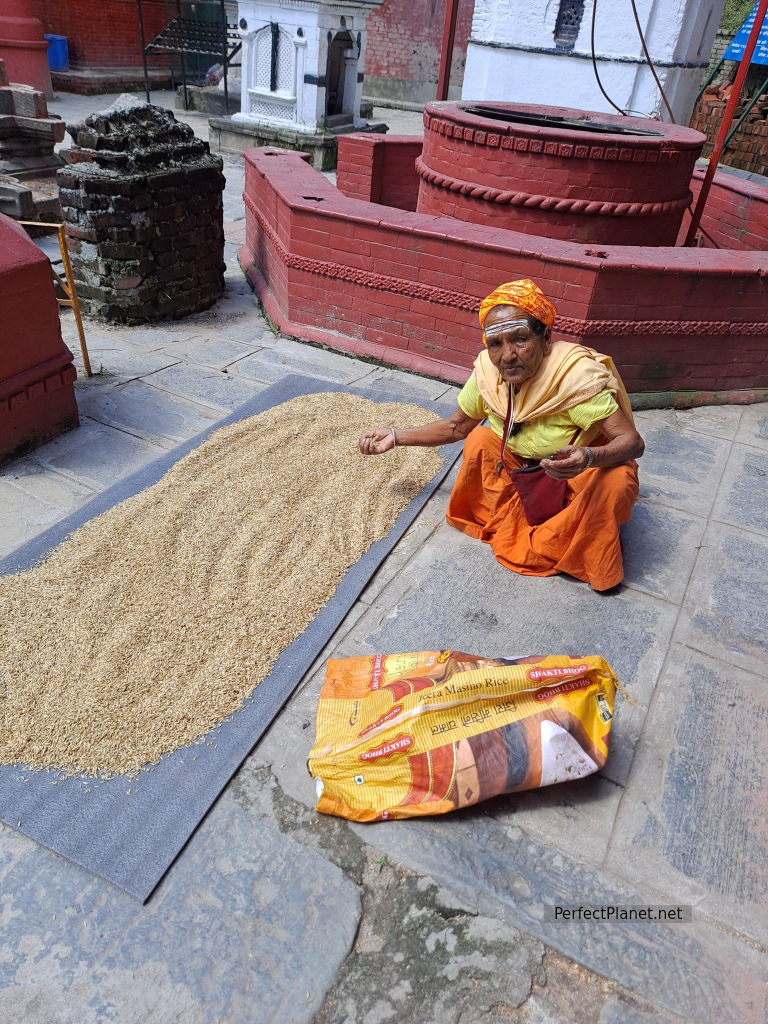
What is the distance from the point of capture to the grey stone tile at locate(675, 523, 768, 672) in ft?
9.89

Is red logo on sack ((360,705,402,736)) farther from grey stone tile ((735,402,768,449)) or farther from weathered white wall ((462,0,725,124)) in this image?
weathered white wall ((462,0,725,124))

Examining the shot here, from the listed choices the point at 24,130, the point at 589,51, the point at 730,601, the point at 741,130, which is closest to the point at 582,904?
the point at 730,601

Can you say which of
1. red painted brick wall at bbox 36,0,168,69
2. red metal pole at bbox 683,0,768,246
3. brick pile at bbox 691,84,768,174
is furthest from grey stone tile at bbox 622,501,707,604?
red painted brick wall at bbox 36,0,168,69

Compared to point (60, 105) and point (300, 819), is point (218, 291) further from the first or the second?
point (60, 105)

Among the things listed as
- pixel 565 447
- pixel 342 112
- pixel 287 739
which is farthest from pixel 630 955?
pixel 342 112

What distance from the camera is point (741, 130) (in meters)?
14.0

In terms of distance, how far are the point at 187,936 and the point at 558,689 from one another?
1.22m

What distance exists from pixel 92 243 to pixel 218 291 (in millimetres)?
1186

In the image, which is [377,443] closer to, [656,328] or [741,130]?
[656,328]

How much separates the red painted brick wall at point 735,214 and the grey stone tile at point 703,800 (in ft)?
16.3

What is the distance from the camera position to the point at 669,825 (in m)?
2.28

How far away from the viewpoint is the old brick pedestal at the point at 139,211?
5.06m

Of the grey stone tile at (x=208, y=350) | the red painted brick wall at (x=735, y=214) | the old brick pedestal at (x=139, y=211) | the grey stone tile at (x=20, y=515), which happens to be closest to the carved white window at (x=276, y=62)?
the old brick pedestal at (x=139, y=211)

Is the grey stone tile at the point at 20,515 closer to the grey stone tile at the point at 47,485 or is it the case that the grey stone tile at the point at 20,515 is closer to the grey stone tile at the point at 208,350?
the grey stone tile at the point at 47,485
